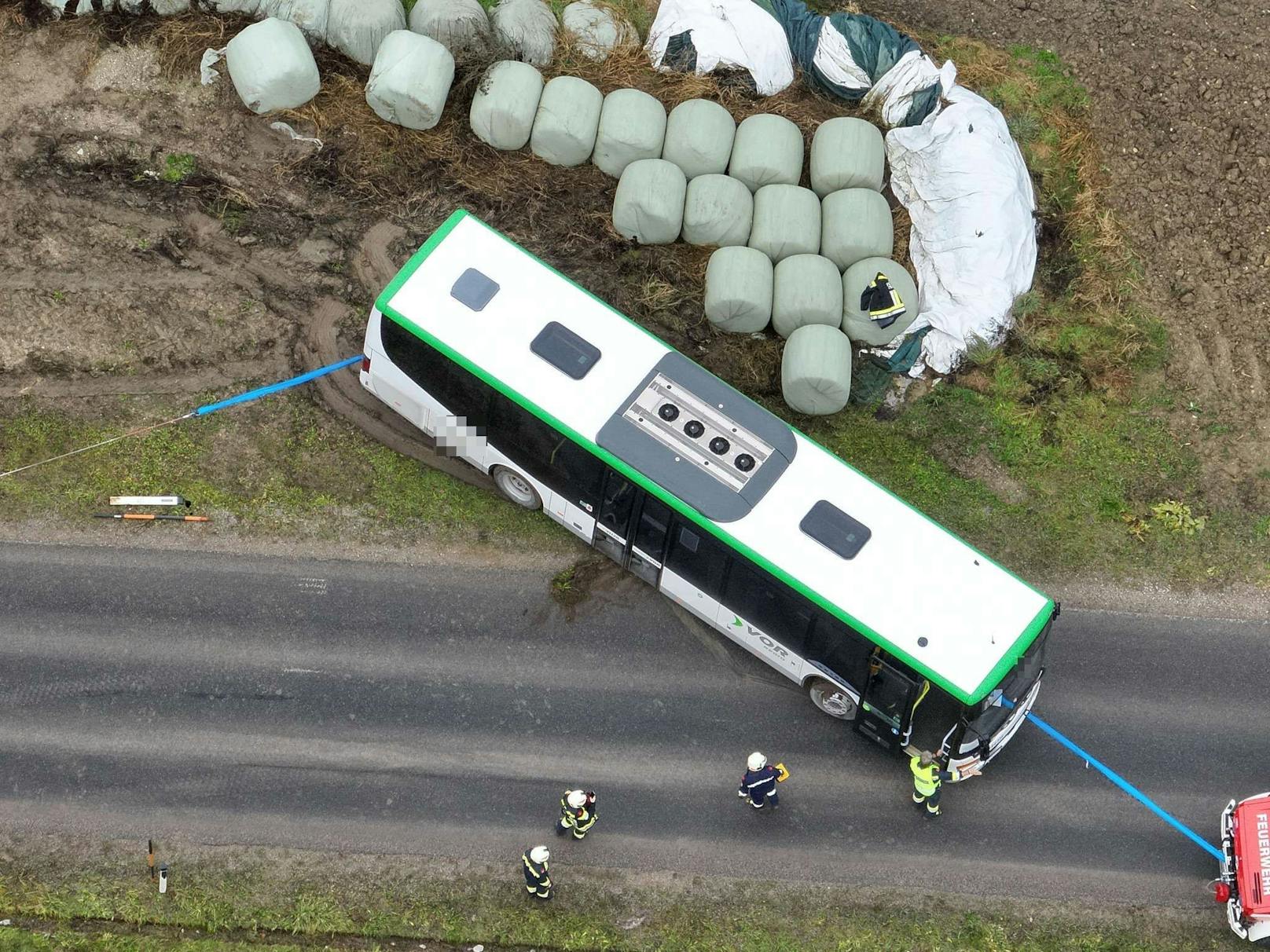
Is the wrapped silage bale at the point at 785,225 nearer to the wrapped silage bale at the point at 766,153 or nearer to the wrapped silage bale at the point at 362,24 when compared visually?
the wrapped silage bale at the point at 766,153

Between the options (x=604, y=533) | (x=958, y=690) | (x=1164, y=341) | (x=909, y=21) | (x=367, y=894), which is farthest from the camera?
(x=909, y=21)

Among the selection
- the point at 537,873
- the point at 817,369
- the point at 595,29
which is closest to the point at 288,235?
the point at 595,29

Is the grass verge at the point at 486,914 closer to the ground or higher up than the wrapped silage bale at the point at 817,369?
closer to the ground

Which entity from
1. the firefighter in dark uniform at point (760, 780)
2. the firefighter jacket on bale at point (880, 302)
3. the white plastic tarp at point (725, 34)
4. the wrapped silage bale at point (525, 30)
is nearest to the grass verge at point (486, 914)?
the firefighter in dark uniform at point (760, 780)

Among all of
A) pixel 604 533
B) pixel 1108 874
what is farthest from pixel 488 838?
pixel 1108 874

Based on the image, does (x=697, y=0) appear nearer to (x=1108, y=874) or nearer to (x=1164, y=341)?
(x=1164, y=341)
